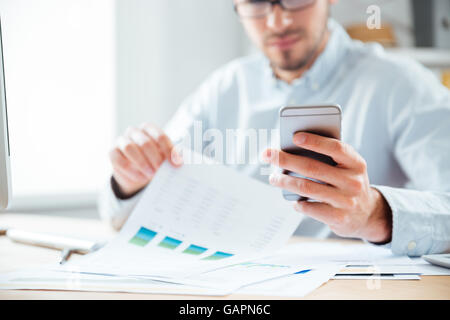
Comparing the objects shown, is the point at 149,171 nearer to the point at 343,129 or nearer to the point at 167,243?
the point at 167,243

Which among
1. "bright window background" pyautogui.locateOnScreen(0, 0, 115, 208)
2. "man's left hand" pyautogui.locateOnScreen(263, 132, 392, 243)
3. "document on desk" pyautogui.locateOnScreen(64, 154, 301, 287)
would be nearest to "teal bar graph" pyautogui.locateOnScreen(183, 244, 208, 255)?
"document on desk" pyautogui.locateOnScreen(64, 154, 301, 287)

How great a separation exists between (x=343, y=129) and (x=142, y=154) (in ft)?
1.59

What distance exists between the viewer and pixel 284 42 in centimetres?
101

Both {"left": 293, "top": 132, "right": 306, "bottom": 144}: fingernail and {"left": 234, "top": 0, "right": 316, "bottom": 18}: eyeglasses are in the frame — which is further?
{"left": 234, "top": 0, "right": 316, "bottom": 18}: eyeglasses

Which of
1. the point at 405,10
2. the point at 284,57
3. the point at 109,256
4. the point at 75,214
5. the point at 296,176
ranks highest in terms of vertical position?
the point at 405,10

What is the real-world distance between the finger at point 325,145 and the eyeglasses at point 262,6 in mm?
498

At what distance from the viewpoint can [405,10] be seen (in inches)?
57.0

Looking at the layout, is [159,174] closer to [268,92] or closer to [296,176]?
[296,176]

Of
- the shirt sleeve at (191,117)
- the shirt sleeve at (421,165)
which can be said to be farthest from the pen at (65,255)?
the shirt sleeve at (421,165)

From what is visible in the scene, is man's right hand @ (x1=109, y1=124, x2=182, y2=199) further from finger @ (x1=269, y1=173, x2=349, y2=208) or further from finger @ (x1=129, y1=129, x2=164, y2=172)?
finger @ (x1=269, y1=173, x2=349, y2=208)

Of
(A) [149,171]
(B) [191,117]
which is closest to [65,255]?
(A) [149,171]

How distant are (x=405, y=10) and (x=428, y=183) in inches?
33.3

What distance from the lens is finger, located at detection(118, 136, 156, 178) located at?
29.5 inches

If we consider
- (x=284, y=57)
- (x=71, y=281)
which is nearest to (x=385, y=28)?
(x=284, y=57)
